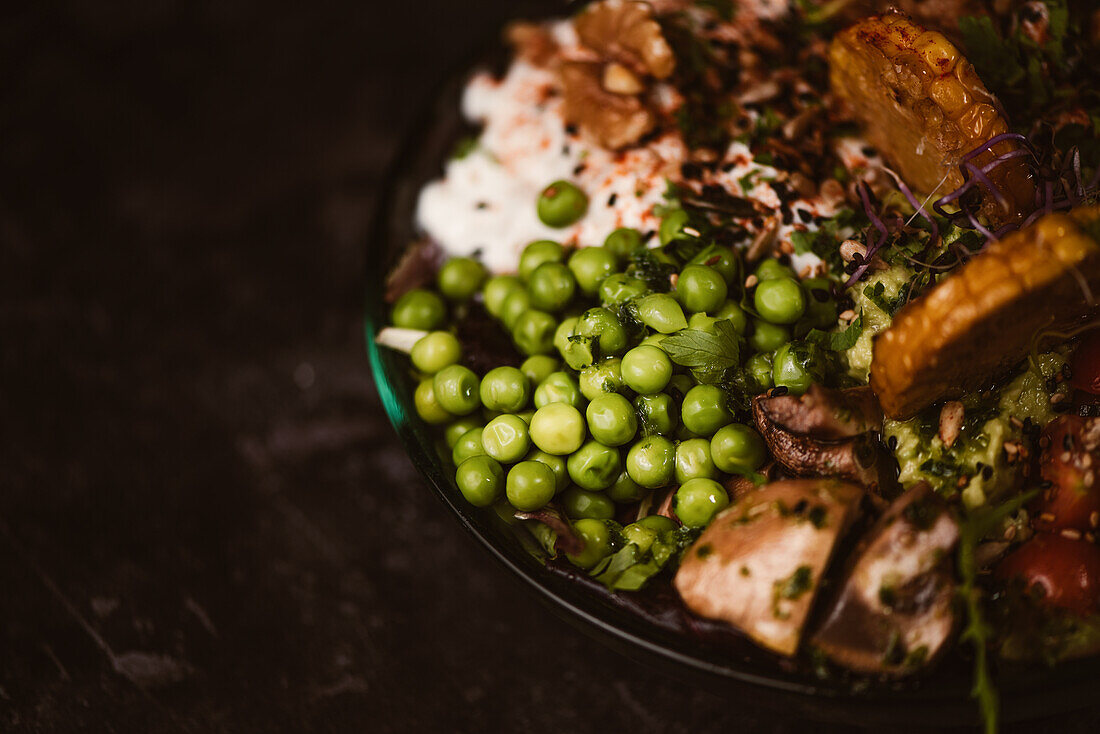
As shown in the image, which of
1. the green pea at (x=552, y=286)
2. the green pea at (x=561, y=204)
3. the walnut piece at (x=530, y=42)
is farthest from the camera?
the walnut piece at (x=530, y=42)

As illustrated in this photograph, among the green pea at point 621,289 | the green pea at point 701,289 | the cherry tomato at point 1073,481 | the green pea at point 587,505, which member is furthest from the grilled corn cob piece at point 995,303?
the green pea at point 587,505

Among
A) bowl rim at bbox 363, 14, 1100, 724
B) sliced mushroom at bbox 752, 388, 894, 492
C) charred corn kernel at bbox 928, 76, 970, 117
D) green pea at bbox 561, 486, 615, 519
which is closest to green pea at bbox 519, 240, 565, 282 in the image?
bowl rim at bbox 363, 14, 1100, 724

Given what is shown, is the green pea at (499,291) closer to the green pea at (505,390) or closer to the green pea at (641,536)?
the green pea at (505,390)

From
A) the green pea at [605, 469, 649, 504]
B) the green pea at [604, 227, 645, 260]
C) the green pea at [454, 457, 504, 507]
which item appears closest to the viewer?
the green pea at [454, 457, 504, 507]

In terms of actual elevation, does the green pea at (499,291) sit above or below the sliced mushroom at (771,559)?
above

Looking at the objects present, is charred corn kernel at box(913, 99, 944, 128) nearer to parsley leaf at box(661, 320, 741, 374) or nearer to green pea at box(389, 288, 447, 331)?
parsley leaf at box(661, 320, 741, 374)

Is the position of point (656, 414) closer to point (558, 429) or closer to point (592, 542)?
point (558, 429)
